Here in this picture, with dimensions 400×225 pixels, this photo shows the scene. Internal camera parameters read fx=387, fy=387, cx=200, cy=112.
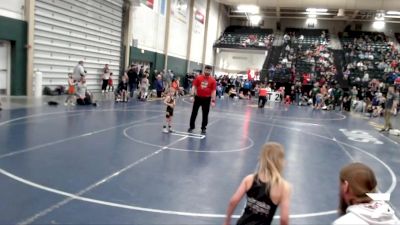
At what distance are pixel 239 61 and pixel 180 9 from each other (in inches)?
704

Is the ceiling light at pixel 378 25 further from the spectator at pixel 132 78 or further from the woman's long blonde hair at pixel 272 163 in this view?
the woman's long blonde hair at pixel 272 163

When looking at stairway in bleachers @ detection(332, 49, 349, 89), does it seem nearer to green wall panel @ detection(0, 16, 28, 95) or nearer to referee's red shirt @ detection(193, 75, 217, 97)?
referee's red shirt @ detection(193, 75, 217, 97)

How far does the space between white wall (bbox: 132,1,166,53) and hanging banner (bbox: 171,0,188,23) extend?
1880 mm

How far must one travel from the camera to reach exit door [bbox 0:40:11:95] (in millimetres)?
14875

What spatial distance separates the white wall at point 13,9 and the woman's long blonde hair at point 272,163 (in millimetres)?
14178

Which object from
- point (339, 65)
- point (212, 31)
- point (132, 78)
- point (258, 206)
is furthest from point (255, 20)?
point (258, 206)

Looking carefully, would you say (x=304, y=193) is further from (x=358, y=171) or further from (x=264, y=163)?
(x=358, y=171)

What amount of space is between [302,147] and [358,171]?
847 centimetres

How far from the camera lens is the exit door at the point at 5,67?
586 inches

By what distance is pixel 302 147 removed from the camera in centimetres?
1034

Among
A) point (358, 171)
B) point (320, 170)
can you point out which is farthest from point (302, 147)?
point (358, 171)

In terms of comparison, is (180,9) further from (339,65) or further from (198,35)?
(339,65)

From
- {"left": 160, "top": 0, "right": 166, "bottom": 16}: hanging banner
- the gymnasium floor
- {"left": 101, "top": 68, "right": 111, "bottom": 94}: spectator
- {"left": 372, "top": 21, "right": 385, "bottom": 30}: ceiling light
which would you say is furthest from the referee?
{"left": 372, "top": 21, "right": 385, "bottom": 30}: ceiling light

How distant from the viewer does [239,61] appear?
4678cm
